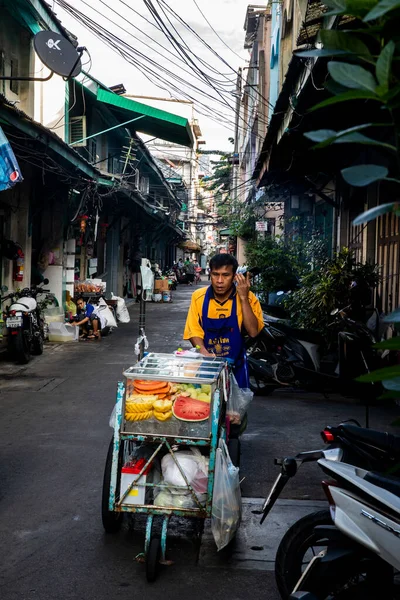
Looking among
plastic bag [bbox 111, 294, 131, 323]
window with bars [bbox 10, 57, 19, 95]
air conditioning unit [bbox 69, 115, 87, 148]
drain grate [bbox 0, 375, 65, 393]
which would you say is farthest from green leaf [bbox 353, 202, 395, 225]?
plastic bag [bbox 111, 294, 131, 323]

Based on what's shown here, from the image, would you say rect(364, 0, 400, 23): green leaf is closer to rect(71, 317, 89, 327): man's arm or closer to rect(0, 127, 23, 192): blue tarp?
rect(0, 127, 23, 192): blue tarp

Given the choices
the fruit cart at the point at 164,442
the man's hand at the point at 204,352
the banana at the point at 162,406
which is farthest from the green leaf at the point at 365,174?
the man's hand at the point at 204,352

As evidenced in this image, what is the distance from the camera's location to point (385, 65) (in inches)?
52.6

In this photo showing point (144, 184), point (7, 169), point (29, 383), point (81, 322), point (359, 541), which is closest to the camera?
point (359, 541)

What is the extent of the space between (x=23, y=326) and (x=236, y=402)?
699 centimetres

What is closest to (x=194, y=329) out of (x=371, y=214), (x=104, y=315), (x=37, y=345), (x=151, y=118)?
(x=371, y=214)

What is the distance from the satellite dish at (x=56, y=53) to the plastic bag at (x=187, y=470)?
7383mm

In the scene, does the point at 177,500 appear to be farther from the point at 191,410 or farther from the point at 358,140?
the point at 358,140

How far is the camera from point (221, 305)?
4.80 metres

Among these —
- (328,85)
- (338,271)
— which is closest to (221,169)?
(338,271)

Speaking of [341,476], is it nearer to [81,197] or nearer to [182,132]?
[81,197]

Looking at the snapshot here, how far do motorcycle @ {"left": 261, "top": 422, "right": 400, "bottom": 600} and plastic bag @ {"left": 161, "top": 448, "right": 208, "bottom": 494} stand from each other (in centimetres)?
67

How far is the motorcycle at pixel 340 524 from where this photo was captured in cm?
263

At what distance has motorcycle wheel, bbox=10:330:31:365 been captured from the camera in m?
10.5
